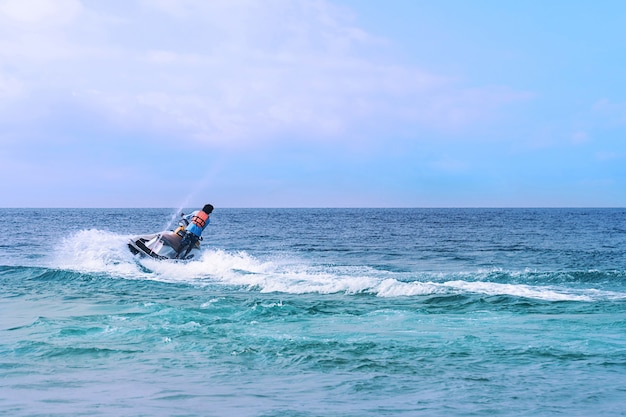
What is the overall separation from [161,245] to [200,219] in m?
2.28

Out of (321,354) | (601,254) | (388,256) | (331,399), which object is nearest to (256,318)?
(321,354)

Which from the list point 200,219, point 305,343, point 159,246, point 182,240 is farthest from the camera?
point 159,246

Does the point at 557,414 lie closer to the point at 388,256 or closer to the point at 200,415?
the point at 200,415

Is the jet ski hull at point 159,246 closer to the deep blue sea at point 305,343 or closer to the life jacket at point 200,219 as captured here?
the deep blue sea at point 305,343

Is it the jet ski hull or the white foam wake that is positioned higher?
the jet ski hull

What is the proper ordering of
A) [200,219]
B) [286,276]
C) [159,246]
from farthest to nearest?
[159,246] < [200,219] < [286,276]

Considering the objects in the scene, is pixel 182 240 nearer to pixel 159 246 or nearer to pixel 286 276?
pixel 159 246

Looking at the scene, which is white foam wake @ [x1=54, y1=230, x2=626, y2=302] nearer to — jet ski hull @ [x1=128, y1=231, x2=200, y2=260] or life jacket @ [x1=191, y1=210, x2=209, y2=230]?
jet ski hull @ [x1=128, y1=231, x2=200, y2=260]

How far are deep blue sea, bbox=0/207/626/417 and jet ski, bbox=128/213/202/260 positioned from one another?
2.70 ft

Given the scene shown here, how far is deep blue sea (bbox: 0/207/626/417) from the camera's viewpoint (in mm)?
10227

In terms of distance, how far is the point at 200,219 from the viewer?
100ft

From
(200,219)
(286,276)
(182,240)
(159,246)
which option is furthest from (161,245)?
(286,276)

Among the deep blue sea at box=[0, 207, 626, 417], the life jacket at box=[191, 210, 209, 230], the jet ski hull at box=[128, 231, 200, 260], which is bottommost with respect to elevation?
the deep blue sea at box=[0, 207, 626, 417]

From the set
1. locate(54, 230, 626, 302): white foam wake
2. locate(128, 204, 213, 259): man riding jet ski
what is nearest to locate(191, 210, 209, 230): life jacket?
locate(128, 204, 213, 259): man riding jet ski
